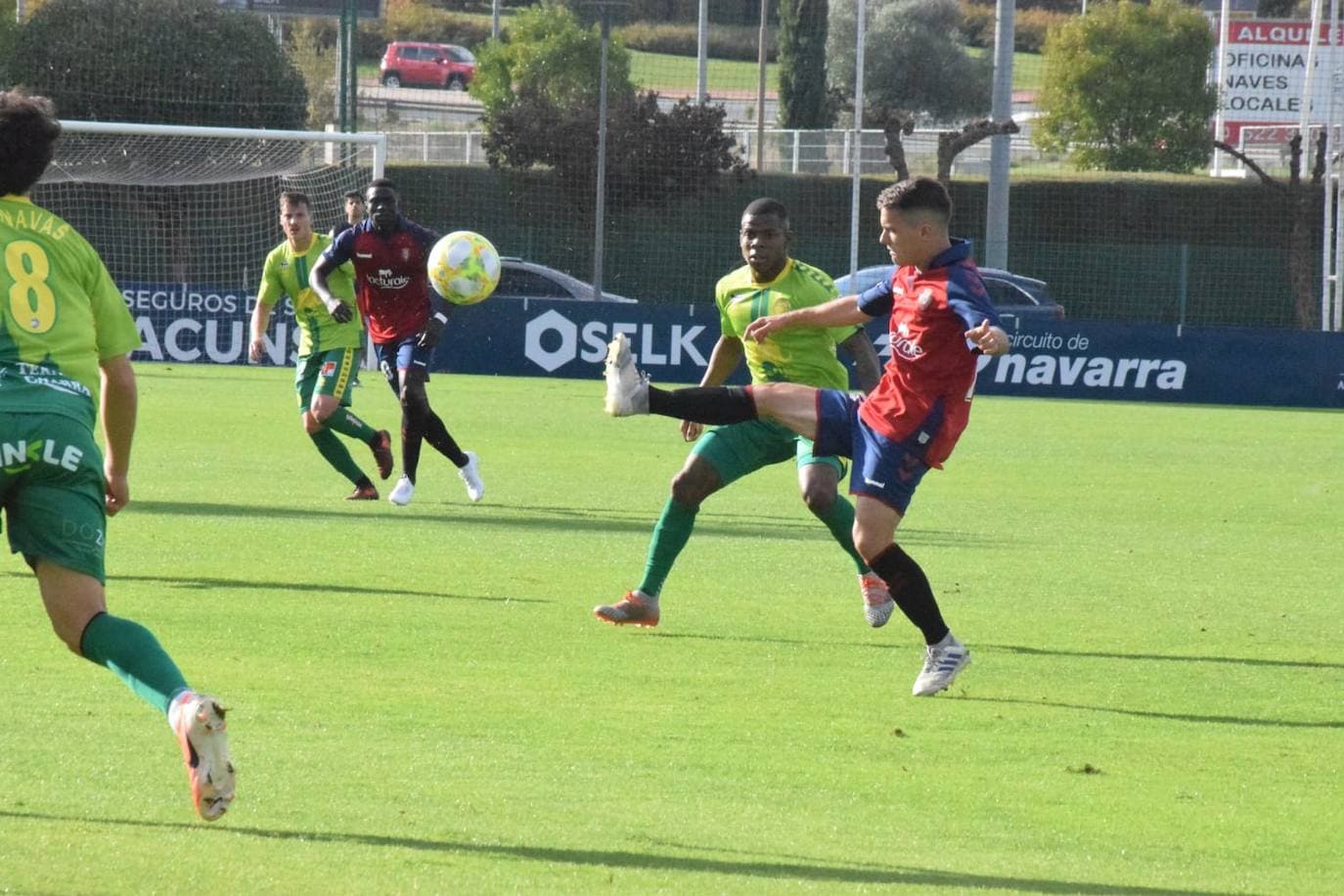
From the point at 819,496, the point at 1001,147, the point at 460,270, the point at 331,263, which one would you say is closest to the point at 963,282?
the point at 819,496

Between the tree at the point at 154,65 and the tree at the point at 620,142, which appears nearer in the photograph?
the tree at the point at 154,65

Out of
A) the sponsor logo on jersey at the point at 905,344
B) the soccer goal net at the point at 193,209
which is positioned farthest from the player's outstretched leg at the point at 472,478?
the soccer goal net at the point at 193,209

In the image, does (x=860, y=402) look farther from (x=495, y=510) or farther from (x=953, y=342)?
(x=495, y=510)

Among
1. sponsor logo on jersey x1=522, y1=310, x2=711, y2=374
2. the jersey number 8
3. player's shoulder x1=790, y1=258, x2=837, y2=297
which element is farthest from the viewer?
sponsor logo on jersey x1=522, y1=310, x2=711, y2=374

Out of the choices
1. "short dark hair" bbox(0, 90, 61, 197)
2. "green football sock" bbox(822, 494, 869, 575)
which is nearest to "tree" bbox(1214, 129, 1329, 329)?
"green football sock" bbox(822, 494, 869, 575)

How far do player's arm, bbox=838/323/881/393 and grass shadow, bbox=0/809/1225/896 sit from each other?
4.11m

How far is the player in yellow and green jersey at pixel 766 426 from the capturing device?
8.89m

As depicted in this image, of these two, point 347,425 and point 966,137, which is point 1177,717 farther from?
point 966,137

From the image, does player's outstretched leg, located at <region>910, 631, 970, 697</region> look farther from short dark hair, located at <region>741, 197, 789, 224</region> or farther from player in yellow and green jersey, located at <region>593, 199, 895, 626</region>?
short dark hair, located at <region>741, 197, 789, 224</region>

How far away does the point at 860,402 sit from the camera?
26.1 ft

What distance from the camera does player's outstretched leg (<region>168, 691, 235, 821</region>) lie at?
4734mm

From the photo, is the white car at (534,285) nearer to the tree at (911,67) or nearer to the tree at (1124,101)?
the tree at (1124,101)

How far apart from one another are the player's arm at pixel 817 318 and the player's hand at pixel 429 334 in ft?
17.2

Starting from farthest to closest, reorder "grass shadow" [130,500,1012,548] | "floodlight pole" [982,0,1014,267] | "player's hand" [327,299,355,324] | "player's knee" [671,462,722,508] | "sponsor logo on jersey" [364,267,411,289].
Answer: "floodlight pole" [982,0,1014,267]
"sponsor logo on jersey" [364,267,411,289]
"player's hand" [327,299,355,324]
"grass shadow" [130,500,1012,548]
"player's knee" [671,462,722,508]
